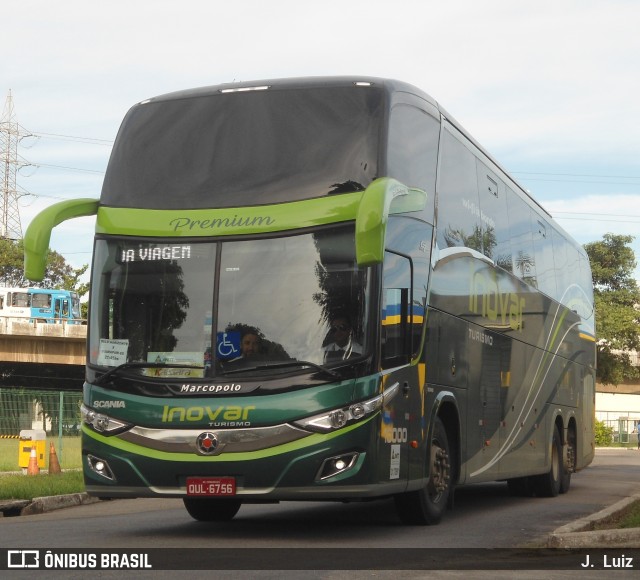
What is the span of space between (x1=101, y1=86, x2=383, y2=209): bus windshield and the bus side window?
34.7 inches

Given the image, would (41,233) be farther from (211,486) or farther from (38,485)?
(38,485)

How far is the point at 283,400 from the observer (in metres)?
10.9

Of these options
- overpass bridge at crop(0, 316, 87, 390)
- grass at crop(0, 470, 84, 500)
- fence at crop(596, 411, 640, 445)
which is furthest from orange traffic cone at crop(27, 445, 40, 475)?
fence at crop(596, 411, 640, 445)

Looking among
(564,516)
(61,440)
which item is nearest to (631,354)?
(61,440)

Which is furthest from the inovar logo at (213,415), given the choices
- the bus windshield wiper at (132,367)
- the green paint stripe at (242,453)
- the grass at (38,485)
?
the grass at (38,485)

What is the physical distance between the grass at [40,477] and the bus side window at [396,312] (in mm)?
7193

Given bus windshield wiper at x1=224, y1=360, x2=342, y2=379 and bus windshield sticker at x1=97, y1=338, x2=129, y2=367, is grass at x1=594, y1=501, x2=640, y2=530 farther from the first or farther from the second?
bus windshield sticker at x1=97, y1=338, x2=129, y2=367

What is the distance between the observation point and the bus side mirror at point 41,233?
11.6m

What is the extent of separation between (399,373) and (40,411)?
1584 centimetres

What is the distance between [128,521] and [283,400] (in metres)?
4.00

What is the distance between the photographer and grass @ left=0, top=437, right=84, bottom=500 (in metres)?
17.1

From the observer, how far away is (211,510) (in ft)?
44.3

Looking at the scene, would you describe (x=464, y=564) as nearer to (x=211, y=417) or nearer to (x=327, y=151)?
(x=211, y=417)

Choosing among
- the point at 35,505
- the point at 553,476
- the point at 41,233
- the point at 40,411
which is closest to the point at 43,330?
the point at 40,411
